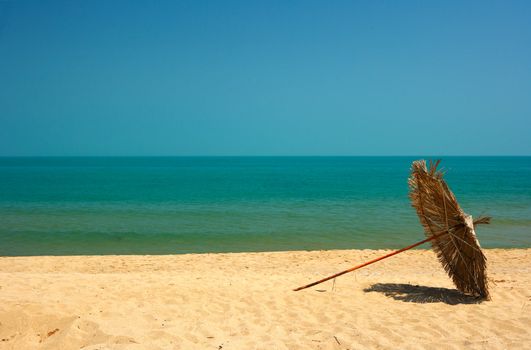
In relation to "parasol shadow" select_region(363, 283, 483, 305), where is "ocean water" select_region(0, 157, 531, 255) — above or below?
below

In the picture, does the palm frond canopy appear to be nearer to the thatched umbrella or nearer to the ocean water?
the thatched umbrella

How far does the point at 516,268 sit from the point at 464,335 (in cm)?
669

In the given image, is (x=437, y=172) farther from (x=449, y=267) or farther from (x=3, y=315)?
(x=3, y=315)

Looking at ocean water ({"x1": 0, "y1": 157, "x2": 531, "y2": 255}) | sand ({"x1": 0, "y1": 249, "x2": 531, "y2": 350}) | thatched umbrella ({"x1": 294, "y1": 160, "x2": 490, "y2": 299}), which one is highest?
thatched umbrella ({"x1": 294, "y1": 160, "x2": 490, "y2": 299})

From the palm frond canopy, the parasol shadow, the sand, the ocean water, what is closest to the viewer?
the sand

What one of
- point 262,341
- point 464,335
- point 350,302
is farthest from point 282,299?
point 464,335

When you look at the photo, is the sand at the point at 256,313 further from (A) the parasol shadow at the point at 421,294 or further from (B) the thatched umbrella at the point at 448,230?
(B) the thatched umbrella at the point at 448,230

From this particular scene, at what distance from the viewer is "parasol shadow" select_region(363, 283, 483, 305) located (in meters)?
6.53

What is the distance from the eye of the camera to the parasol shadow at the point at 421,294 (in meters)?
6.53

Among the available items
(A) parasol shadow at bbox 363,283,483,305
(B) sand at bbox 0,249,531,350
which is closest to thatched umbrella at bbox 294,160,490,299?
(A) parasol shadow at bbox 363,283,483,305

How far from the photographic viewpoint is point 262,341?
15.8 feet

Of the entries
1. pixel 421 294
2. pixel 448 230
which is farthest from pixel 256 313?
pixel 448 230

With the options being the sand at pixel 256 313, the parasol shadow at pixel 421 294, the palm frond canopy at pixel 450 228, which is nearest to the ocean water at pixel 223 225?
the parasol shadow at pixel 421 294

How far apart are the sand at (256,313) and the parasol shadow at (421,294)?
0.7 inches
